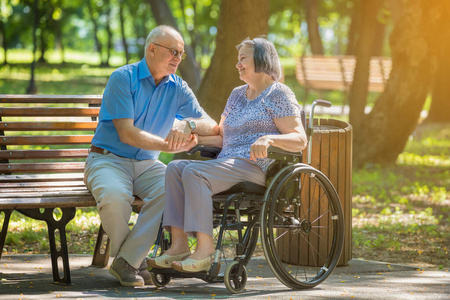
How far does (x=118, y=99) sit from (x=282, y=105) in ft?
3.46

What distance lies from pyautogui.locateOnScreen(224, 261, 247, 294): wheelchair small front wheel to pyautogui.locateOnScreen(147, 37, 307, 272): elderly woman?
0.45ft

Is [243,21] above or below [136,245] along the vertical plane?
Result: above

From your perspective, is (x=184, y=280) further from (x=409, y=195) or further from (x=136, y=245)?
(x=409, y=195)

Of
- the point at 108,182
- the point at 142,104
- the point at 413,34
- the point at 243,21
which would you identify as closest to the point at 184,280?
the point at 108,182

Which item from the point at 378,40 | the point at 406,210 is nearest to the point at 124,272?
the point at 406,210

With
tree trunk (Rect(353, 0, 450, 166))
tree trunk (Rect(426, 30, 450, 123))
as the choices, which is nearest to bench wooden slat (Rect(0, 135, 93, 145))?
tree trunk (Rect(353, 0, 450, 166))

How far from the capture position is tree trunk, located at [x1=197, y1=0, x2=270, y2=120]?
351 inches

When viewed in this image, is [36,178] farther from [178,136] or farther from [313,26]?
[313,26]

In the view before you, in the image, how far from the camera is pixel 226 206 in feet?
14.3

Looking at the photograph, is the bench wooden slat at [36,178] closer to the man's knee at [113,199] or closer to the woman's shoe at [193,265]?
the man's knee at [113,199]

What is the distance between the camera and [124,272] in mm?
4652

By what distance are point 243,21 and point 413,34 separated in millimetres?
3177

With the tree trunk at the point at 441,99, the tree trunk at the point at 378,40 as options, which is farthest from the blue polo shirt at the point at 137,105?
the tree trunk at the point at 378,40

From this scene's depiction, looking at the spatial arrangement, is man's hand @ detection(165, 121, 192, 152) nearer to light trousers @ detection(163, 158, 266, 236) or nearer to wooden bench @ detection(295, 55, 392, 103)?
light trousers @ detection(163, 158, 266, 236)
